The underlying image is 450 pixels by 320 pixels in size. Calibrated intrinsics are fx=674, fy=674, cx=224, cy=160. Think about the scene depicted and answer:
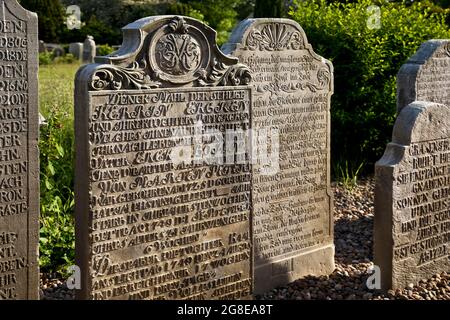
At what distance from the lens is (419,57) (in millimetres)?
7406

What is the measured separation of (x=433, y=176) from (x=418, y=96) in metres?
2.17

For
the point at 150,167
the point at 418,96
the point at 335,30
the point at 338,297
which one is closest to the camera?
the point at 150,167

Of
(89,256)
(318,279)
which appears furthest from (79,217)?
(318,279)

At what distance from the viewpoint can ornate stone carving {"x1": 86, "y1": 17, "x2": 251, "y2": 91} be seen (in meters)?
4.10

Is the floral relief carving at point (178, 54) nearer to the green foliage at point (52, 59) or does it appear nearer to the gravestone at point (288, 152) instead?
the gravestone at point (288, 152)

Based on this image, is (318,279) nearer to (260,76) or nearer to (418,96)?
(260,76)

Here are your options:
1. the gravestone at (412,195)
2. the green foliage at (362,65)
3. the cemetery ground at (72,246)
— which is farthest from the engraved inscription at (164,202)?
the green foliage at (362,65)

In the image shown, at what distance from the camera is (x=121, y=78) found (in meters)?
4.11

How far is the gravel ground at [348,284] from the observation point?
5168 millimetres

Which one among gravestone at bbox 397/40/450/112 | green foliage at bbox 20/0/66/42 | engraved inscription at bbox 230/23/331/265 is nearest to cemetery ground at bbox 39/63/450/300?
engraved inscription at bbox 230/23/331/265

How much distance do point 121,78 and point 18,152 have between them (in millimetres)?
879

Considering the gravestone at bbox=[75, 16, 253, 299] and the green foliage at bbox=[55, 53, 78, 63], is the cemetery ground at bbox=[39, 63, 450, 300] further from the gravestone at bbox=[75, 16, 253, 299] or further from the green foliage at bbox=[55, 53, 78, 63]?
the green foliage at bbox=[55, 53, 78, 63]

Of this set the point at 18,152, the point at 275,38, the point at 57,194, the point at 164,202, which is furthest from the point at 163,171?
the point at 57,194
